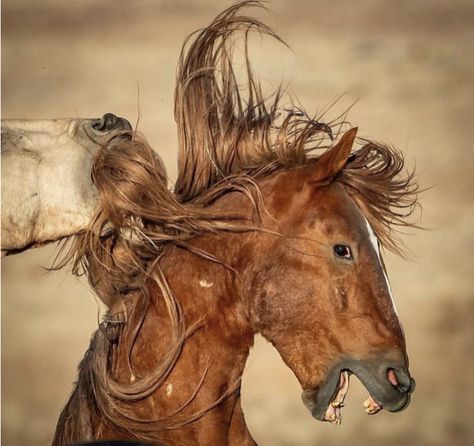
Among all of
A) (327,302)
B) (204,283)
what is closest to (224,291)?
(204,283)

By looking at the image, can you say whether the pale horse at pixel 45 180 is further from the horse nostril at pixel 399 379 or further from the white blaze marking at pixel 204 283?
the horse nostril at pixel 399 379

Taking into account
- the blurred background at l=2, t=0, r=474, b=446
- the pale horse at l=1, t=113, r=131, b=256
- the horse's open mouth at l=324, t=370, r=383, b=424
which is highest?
the blurred background at l=2, t=0, r=474, b=446

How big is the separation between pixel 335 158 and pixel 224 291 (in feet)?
1.43

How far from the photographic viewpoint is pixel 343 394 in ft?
11.4

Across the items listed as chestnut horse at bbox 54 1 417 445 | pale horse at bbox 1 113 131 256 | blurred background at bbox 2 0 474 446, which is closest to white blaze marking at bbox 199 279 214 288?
chestnut horse at bbox 54 1 417 445

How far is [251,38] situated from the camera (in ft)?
29.2

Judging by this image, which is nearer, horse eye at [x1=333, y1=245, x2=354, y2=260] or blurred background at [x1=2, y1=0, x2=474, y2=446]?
horse eye at [x1=333, y1=245, x2=354, y2=260]

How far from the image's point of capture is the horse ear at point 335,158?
348 cm

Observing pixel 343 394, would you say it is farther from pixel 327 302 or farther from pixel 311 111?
pixel 311 111

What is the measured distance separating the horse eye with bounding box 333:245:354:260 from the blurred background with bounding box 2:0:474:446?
3.99 metres

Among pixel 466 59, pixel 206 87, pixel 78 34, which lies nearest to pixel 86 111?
pixel 78 34

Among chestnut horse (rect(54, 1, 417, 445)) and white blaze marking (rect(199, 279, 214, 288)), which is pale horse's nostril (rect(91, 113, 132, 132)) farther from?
white blaze marking (rect(199, 279, 214, 288))

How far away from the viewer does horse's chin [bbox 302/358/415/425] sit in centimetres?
340

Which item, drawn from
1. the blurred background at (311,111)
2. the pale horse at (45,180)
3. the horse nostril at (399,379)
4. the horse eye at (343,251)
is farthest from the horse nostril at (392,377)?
the blurred background at (311,111)
